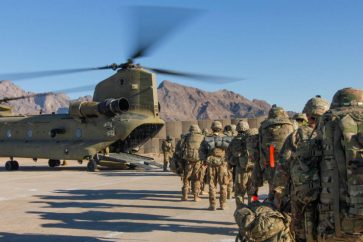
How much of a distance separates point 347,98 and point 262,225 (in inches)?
46.5

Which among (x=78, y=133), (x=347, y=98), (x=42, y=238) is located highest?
(x=78, y=133)

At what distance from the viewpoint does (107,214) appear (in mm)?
8656

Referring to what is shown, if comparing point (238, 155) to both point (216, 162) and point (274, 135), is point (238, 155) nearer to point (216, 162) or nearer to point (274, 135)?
point (216, 162)

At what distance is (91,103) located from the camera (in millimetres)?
18281

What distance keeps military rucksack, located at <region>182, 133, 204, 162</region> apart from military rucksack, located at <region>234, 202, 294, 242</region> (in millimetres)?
6331

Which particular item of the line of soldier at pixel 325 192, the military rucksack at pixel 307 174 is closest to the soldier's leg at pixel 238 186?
the line of soldier at pixel 325 192

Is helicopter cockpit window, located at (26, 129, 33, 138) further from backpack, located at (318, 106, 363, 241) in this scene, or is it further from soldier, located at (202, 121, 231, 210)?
backpack, located at (318, 106, 363, 241)

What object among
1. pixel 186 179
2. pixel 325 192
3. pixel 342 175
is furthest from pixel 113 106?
pixel 342 175

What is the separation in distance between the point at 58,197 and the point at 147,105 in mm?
7624

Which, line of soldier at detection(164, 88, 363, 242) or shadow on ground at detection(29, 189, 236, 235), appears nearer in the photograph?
line of soldier at detection(164, 88, 363, 242)

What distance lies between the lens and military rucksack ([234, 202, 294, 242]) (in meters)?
3.03

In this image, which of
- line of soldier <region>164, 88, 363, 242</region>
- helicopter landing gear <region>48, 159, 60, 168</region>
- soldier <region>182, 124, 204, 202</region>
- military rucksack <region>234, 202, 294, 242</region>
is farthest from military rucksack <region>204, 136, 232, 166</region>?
helicopter landing gear <region>48, 159, 60, 168</region>

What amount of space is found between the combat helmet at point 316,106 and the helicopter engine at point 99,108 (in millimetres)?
12992

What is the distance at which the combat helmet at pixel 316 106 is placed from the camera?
4953 millimetres
